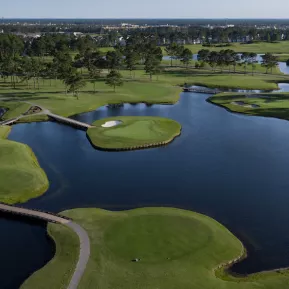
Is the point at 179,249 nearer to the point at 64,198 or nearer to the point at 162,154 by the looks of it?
the point at 64,198

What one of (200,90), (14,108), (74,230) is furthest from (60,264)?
(200,90)

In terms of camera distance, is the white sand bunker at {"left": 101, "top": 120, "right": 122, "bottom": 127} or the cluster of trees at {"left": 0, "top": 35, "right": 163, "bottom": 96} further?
the cluster of trees at {"left": 0, "top": 35, "right": 163, "bottom": 96}

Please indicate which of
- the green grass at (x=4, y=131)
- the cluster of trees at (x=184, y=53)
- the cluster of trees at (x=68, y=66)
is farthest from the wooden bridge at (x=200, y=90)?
the green grass at (x=4, y=131)

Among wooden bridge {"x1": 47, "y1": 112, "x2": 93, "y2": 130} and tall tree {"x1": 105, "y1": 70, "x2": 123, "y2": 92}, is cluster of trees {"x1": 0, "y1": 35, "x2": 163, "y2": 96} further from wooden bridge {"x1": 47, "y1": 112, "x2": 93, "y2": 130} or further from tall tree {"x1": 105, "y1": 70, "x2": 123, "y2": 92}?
wooden bridge {"x1": 47, "y1": 112, "x2": 93, "y2": 130}

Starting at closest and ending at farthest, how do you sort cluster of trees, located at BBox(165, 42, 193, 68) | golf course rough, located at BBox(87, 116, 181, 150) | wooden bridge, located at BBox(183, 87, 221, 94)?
golf course rough, located at BBox(87, 116, 181, 150), wooden bridge, located at BBox(183, 87, 221, 94), cluster of trees, located at BBox(165, 42, 193, 68)

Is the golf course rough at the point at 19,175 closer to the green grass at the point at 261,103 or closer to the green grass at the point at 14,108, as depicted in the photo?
the green grass at the point at 14,108

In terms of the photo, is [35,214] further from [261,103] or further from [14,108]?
[261,103]

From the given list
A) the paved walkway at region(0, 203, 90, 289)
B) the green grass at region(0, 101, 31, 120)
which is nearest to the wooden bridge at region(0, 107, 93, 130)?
the green grass at region(0, 101, 31, 120)

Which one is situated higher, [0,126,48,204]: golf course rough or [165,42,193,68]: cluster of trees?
[165,42,193,68]: cluster of trees
